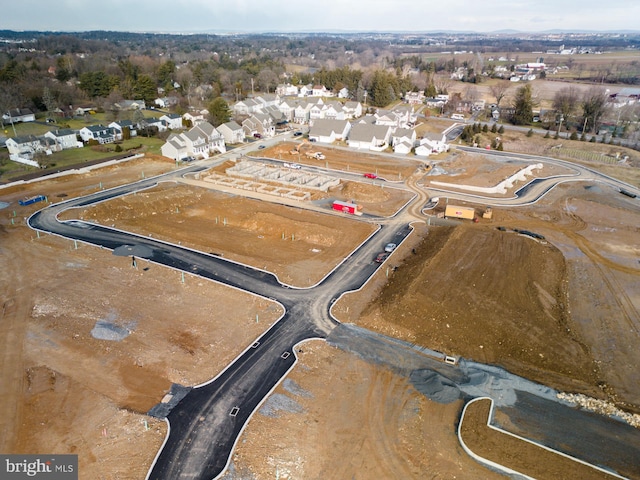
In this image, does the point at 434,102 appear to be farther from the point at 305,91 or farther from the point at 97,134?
the point at 97,134

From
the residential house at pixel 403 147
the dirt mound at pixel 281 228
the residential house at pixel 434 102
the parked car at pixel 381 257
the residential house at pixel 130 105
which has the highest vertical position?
the residential house at pixel 130 105

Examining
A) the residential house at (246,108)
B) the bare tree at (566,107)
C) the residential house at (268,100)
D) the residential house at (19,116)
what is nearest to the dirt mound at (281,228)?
the residential house at (246,108)

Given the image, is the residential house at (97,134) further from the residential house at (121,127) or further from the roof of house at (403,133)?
the roof of house at (403,133)

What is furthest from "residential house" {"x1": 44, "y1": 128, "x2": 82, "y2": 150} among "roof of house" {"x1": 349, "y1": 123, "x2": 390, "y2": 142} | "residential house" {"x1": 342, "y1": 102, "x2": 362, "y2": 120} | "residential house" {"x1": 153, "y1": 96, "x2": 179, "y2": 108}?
"residential house" {"x1": 342, "y1": 102, "x2": 362, "y2": 120}

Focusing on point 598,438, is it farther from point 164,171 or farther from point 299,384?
point 164,171

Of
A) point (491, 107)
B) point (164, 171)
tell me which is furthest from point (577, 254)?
point (491, 107)

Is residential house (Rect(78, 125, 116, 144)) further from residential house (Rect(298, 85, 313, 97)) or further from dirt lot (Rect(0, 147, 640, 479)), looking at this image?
residential house (Rect(298, 85, 313, 97))

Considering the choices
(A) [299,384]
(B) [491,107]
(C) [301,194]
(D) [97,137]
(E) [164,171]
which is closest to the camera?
(A) [299,384]
